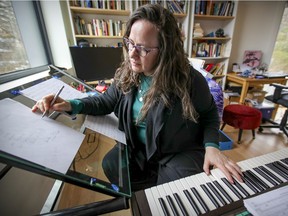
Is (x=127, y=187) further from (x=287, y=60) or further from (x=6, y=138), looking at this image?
(x=287, y=60)

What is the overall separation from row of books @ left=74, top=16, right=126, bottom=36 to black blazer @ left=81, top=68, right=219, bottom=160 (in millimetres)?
1850

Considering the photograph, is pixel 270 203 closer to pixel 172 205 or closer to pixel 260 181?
pixel 260 181

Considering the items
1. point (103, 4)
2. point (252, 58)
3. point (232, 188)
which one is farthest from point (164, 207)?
point (252, 58)

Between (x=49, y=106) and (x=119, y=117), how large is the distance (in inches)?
14.4

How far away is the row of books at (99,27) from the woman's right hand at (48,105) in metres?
1.99

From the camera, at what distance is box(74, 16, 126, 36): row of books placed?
2.26 meters

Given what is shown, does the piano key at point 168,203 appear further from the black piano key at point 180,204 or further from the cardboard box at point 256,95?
the cardboard box at point 256,95

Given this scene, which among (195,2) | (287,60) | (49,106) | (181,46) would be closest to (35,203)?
(49,106)

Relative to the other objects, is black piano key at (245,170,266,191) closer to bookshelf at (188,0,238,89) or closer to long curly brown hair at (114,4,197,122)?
long curly brown hair at (114,4,197,122)

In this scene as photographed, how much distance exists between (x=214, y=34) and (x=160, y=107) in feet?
9.39

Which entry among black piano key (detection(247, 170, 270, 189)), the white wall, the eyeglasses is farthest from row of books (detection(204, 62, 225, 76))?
black piano key (detection(247, 170, 270, 189))

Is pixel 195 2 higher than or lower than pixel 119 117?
higher

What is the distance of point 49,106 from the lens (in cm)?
63

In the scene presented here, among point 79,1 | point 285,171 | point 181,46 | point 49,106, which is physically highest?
point 79,1
